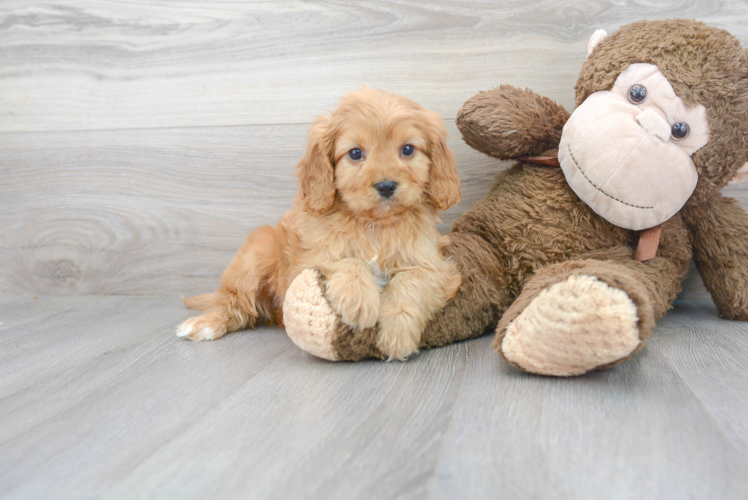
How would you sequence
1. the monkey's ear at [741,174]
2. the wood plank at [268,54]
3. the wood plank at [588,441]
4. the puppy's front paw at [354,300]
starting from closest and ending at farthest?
1. the wood plank at [588,441]
2. the puppy's front paw at [354,300]
3. the monkey's ear at [741,174]
4. the wood plank at [268,54]

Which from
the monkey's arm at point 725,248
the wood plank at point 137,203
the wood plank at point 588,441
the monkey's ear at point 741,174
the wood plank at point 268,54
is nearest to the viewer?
the wood plank at point 588,441

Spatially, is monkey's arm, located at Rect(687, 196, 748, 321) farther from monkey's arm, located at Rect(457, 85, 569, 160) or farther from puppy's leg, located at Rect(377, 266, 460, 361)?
puppy's leg, located at Rect(377, 266, 460, 361)

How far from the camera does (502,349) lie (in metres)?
1.25

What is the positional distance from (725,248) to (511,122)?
758mm

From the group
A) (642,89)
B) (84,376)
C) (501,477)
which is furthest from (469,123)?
(84,376)

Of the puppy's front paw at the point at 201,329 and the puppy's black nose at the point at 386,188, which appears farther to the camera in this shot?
the puppy's front paw at the point at 201,329

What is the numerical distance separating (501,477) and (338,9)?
1669 mm

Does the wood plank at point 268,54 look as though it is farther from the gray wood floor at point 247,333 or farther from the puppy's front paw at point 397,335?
the puppy's front paw at point 397,335

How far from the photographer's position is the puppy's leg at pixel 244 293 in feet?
5.54

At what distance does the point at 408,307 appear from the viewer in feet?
4.50

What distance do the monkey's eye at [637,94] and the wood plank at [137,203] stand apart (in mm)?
648

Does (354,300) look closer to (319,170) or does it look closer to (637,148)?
(319,170)

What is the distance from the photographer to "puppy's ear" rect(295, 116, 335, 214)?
1.42 m

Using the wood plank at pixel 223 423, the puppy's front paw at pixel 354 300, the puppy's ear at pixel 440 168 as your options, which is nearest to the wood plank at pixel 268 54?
the puppy's ear at pixel 440 168
